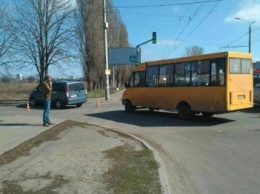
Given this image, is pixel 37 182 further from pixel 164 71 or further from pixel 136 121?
pixel 164 71

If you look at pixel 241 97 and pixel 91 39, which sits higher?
pixel 91 39

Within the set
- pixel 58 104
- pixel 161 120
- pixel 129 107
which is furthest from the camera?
pixel 58 104

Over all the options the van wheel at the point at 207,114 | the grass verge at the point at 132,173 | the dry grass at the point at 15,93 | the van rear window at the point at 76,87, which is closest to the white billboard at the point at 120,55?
the dry grass at the point at 15,93

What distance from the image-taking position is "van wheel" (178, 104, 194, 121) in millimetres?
16391

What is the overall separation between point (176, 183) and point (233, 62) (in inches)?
360

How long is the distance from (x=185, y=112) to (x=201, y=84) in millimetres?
1623

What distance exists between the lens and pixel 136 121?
1703 centimetres

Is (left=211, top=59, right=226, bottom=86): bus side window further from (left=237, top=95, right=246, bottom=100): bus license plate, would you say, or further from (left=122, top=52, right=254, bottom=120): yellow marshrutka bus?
(left=237, top=95, right=246, bottom=100): bus license plate

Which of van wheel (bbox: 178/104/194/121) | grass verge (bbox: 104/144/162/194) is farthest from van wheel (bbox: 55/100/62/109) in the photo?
grass verge (bbox: 104/144/162/194)

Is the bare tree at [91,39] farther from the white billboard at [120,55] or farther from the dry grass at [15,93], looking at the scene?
the dry grass at [15,93]

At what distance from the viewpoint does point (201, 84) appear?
15.5 metres

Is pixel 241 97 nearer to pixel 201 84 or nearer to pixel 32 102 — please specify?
pixel 201 84

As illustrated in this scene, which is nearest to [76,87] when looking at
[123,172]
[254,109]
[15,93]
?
[254,109]

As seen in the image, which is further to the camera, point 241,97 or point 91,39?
point 91,39
